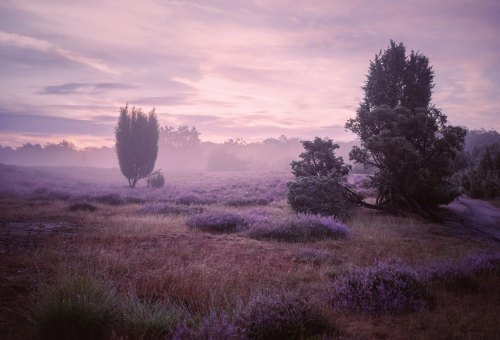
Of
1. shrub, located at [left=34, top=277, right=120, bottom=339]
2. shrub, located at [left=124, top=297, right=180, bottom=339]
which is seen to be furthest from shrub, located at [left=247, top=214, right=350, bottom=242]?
shrub, located at [left=34, top=277, right=120, bottom=339]

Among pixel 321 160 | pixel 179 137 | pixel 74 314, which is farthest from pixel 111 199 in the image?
pixel 179 137

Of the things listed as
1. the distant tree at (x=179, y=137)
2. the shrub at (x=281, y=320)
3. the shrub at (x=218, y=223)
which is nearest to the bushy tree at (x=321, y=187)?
the shrub at (x=218, y=223)

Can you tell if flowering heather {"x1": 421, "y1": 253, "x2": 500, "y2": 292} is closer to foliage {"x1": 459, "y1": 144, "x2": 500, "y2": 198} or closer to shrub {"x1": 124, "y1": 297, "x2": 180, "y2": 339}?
shrub {"x1": 124, "y1": 297, "x2": 180, "y2": 339}

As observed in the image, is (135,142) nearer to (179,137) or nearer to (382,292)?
(382,292)

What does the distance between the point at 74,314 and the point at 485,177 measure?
103 ft

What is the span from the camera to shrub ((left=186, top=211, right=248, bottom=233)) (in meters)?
12.6

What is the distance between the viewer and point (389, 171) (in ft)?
50.9

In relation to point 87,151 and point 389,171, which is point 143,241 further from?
point 87,151

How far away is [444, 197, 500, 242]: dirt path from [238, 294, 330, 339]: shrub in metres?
10.6

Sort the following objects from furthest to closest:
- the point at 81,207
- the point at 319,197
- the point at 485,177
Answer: the point at 485,177
the point at 81,207
the point at 319,197

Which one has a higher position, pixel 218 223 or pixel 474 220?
pixel 474 220

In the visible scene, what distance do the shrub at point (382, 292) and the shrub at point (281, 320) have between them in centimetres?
103

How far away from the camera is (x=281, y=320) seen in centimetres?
403

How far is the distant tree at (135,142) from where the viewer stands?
37.7 meters
